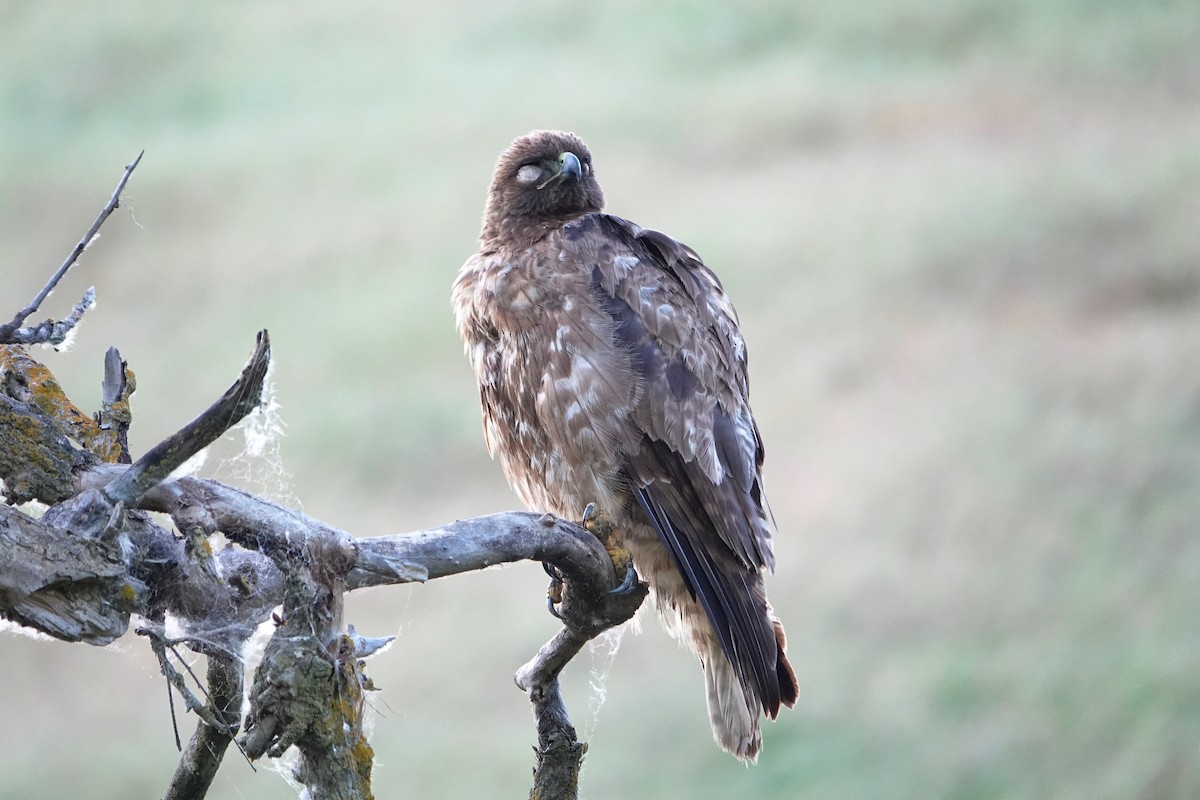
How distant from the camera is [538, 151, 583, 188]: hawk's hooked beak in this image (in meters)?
3.81

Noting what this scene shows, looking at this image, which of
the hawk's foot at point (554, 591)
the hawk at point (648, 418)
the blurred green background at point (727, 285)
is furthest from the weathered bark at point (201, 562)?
the blurred green background at point (727, 285)

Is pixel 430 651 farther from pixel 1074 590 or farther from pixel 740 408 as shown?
pixel 740 408

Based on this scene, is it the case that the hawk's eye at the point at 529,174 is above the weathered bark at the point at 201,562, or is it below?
above

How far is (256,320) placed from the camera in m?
8.73

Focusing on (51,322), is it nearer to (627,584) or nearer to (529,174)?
(627,584)

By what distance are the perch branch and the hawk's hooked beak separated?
6.24ft

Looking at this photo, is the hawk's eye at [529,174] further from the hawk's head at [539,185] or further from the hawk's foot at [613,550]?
the hawk's foot at [613,550]

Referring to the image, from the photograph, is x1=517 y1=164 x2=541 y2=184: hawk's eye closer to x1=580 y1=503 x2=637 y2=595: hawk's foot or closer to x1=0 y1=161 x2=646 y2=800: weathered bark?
x1=580 y1=503 x2=637 y2=595: hawk's foot

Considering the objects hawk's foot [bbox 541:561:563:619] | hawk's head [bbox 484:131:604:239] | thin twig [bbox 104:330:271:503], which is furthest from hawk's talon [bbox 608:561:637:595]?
hawk's head [bbox 484:131:604:239]

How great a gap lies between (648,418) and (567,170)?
943 mm

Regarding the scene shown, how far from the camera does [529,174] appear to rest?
3895mm

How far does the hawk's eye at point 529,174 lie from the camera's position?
3.89 meters

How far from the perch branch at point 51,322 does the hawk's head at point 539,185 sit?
1.85 metres

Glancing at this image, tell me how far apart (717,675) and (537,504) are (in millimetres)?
687
